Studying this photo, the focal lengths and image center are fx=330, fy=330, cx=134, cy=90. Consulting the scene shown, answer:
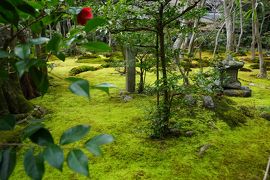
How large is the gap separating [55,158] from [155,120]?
346 centimetres

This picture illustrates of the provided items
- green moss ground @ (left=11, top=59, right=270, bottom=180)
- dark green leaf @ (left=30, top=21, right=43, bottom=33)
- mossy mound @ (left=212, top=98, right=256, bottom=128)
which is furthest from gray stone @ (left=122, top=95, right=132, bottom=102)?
dark green leaf @ (left=30, top=21, right=43, bottom=33)

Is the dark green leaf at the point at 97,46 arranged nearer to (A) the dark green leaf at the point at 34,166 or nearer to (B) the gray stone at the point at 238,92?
(A) the dark green leaf at the point at 34,166

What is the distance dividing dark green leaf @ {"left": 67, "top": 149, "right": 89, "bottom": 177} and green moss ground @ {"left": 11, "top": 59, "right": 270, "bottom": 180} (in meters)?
1.74

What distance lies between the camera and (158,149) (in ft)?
12.8

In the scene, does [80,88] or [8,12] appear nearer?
[80,88]

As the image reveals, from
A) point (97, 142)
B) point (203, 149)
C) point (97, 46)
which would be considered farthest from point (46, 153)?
point (203, 149)

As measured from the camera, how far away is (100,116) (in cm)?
518

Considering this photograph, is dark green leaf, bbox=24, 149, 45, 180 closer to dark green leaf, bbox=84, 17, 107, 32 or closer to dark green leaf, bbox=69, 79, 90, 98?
dark green leaf, bbox=69, 79, 90, 98

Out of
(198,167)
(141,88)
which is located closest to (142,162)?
(198,167)

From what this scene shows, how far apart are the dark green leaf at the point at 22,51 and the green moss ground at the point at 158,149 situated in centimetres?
171

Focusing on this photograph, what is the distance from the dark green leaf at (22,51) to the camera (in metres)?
0.74

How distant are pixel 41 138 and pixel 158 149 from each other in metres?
3.22

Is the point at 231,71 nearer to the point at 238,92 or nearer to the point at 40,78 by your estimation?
the point at 238,92

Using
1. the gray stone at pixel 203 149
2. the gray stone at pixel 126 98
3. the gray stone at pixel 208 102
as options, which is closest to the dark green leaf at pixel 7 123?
the gray stone at pixel 203 149
